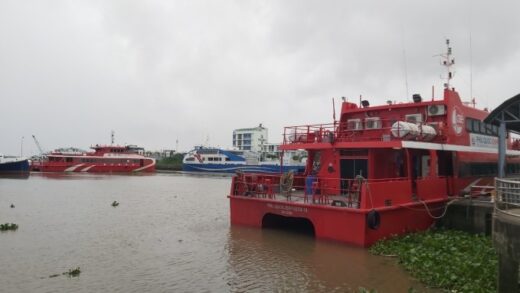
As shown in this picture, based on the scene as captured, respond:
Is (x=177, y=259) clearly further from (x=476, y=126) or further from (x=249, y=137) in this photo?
(x=249, y=137)

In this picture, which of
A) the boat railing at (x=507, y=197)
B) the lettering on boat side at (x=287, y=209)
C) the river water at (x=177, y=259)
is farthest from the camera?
the lettering on boat side at (x=287, y=209)

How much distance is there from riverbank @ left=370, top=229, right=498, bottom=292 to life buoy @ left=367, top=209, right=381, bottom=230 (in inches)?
20.4

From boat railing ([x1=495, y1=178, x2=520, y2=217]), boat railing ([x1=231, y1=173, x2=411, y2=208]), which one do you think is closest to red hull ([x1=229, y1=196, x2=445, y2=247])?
boat railing ([x1=231, y1=173, x2=411, y2=208])

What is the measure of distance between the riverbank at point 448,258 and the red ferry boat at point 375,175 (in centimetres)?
65

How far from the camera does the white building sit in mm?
132625

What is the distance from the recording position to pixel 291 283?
9.43 metres

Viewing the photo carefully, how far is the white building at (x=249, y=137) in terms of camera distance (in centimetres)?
13262

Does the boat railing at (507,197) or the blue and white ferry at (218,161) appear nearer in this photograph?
the boat railing at (507,197)

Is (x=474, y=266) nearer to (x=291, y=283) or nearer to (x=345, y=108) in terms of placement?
(x=291, y=283)

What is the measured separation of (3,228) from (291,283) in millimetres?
11611

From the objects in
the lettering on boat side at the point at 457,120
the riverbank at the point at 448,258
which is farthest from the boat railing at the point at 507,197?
the lettering on boat side at the point at 457,120

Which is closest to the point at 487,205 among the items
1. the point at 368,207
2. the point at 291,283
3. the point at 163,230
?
the point at 368,207

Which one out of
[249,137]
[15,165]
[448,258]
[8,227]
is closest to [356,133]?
[448,258]

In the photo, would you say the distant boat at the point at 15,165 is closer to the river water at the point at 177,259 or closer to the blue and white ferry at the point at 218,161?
the blue and white ferry at the point at 218,161
